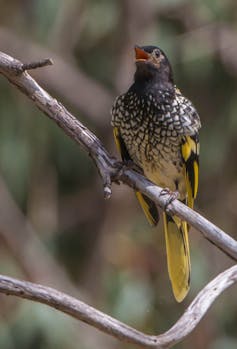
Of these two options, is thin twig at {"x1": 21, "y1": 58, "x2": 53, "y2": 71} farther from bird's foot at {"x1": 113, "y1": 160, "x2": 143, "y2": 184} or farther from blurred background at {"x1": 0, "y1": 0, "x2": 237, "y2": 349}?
blurred background at {"x1": 0, "y1": 0, "x2": 237, "y2": 349}

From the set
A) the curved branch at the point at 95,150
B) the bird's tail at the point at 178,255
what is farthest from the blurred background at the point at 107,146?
the curved branch at the point at 95,150

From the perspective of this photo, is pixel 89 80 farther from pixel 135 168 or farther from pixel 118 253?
pixel 135 168

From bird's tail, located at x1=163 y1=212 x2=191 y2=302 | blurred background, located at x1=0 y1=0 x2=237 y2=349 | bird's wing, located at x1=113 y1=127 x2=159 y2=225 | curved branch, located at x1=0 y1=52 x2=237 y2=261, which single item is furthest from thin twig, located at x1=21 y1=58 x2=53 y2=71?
blurred background, located at x1=0 y1=0 x2=237 y2=349

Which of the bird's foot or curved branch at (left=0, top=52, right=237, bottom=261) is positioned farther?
the bird's foot

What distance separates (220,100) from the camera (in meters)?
10.6

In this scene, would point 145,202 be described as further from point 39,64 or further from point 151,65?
point 39,64

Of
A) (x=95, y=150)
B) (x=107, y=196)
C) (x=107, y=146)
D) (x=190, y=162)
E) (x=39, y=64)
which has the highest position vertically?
(x=39, y=64)

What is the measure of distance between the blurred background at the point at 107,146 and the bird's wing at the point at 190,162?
331cm

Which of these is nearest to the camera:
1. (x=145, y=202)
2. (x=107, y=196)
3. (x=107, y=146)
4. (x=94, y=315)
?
(x=94, y=315)

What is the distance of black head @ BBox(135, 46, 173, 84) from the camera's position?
19.5 ft

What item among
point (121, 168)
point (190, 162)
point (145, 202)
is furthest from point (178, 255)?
point (121, 168)

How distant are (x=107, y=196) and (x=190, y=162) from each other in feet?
3.78

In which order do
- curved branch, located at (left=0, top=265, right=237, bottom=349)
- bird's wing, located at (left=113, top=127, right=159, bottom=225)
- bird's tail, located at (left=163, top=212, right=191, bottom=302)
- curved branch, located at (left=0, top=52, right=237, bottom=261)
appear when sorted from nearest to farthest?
curved branch, located at (left=0, top=265, right=237, bottom=349), curved branch, located at (left=0, top=52, right=237, bottom=261), bird's tail, located at (left=163, top=212, right=191, bottom=302), bird's wing, located at (left=113, top=127, right=159, bottom=225)

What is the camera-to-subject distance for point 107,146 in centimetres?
984
